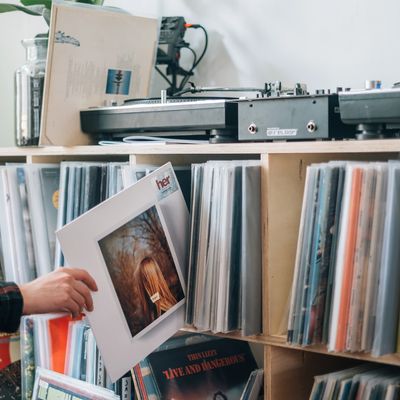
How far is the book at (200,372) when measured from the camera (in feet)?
5.84

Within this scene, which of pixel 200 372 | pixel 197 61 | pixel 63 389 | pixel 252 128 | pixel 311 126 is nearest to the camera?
pixel 311 126

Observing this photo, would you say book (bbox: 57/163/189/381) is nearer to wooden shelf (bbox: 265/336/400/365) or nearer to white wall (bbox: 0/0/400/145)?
wooden shelf (bbox: 265/336/400/365)

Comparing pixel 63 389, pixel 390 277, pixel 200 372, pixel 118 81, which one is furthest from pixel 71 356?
pixel 390 277

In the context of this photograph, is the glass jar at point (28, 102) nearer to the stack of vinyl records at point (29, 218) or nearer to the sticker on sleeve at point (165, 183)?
the stack of vinyl records at point (29, 218)

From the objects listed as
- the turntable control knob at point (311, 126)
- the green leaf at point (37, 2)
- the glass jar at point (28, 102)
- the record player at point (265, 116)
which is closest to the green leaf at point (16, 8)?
the green leaf at point (37, 2)

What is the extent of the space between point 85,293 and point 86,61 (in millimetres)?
710

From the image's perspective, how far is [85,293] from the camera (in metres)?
1.55

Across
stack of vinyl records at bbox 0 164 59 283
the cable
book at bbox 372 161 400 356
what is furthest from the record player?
the cable

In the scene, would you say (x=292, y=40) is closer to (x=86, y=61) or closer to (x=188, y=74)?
(x=188, y=74)

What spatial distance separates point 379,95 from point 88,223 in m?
0.61

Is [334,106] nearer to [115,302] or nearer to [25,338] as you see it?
[115,302]

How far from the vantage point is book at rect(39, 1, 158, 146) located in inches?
77.4

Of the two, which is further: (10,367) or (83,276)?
(10,367)

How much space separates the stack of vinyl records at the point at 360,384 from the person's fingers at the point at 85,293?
46 cm
